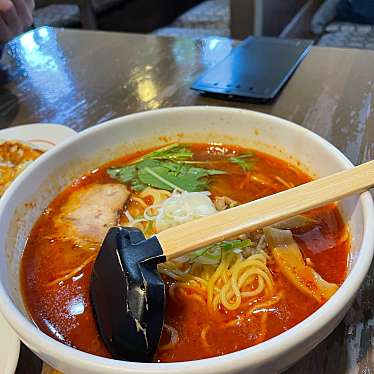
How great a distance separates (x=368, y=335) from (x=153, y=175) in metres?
0.57

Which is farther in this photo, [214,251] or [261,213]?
[214,251]

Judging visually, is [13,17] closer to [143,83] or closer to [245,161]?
[143,83]

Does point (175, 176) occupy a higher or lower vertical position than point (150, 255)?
lower


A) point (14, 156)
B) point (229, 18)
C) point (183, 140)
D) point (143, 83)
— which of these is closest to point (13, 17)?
point (143, 83)

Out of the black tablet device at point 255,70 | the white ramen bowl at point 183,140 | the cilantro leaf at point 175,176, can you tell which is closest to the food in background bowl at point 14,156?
the white ramen bowl at point 183,140

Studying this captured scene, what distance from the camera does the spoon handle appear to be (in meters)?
0.71

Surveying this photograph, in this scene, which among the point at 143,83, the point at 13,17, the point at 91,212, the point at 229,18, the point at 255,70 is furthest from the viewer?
the point at 229,18

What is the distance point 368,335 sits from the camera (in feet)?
2.57

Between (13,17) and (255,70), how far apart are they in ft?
3.61

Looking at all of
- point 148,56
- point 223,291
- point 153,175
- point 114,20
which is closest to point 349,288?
point 223,291

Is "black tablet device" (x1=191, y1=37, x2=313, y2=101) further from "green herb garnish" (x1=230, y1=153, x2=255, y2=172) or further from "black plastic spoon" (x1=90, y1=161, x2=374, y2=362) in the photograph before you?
"black plastic spoon" (x1=90, y1=161, x2=374, y2=362)

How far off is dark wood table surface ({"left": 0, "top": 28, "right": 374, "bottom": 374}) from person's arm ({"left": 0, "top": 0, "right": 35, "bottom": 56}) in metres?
0.15

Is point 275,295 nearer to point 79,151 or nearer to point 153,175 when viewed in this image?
point 153,175

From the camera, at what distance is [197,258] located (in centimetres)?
83
